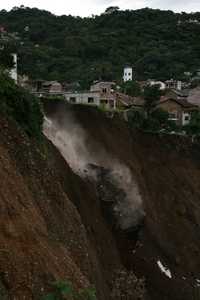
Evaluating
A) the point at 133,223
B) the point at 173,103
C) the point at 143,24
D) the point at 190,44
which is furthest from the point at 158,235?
the point at 143,24

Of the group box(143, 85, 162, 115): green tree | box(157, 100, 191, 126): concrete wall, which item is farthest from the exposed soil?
box(157, 100, 191, 126): concrete wall

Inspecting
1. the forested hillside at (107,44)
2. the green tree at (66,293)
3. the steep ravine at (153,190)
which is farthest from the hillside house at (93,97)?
the green tree at (66,293)

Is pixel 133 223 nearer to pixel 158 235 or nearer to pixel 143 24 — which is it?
pixel 158 235

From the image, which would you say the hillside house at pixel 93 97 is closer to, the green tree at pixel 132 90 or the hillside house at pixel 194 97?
the green tree at pixel 132 90

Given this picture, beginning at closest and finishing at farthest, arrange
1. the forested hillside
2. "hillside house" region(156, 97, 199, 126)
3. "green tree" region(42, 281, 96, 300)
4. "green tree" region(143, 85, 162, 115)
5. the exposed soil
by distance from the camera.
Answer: "green tree" region(42, 281, 96, 300), the exposed soil, "green tree" region(143, 85, 162, 115), "hillside house" region(156, 97, 199, 126), the forested hillside

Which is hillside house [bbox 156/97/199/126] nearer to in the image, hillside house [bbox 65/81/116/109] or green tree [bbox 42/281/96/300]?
hillside house [bbox 65/81/116/109]
